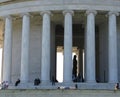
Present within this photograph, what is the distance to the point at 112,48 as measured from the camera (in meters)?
77.9

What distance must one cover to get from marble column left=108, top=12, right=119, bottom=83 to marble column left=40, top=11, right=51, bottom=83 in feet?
37.4

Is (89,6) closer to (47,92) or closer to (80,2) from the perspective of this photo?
(80,2)

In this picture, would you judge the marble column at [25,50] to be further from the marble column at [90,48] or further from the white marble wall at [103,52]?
the white marble wall at [103,52]

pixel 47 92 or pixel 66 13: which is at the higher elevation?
pixel 66 13

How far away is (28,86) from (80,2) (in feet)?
59.8

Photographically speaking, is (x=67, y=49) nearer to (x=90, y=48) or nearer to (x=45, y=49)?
(x=45, y=49)

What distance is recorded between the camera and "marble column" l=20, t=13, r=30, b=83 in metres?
78.7

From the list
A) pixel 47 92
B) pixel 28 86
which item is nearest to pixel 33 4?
pixel 28 86

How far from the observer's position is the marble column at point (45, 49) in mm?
77438

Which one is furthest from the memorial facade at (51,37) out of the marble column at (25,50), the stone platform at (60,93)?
the stone platform at (60,93)

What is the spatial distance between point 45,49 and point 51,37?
8056 millimetres

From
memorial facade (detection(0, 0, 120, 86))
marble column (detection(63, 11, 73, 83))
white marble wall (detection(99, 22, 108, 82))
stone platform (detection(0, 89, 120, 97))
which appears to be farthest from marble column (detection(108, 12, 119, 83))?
stone platform (detection(0, 89, 120, 97))

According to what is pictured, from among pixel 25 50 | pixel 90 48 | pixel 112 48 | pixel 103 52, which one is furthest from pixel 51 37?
pixel 112 48

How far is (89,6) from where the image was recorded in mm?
78438
